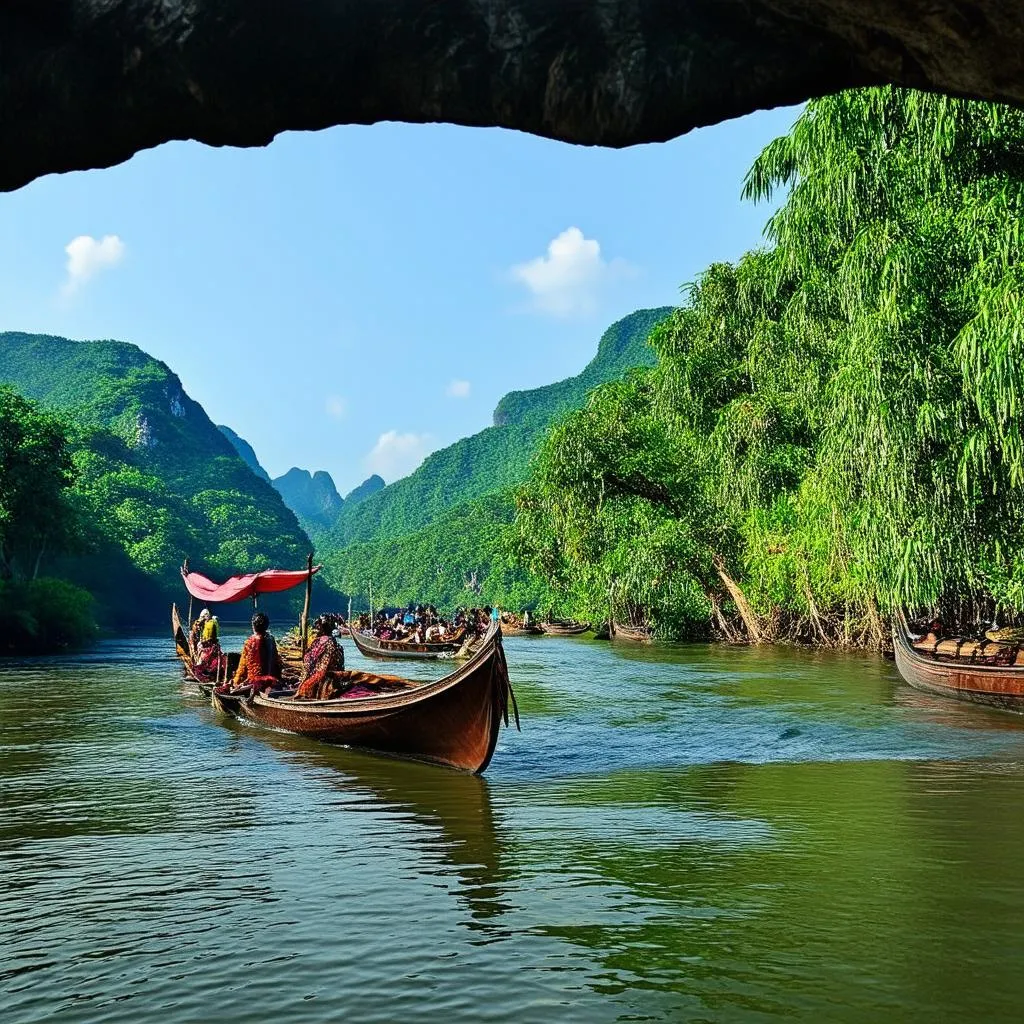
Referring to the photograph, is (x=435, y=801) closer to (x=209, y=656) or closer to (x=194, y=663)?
(x=209, y=656)

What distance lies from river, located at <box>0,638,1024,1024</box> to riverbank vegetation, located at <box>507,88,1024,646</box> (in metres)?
3.57

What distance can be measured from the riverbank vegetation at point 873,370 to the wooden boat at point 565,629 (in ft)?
67.9

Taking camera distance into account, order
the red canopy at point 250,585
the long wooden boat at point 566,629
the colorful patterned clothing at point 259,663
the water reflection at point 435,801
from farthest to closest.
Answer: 1. the long wooden boat at point 566,629
2. the red canopy at point 250,585
3. the colorful patterned clothing at point 259,663
4. the water reflection at point 435,801

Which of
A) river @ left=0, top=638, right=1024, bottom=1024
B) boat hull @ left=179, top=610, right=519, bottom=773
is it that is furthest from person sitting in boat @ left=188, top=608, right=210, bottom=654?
boat hull @ left=179, top=610, right=519, bottom=773

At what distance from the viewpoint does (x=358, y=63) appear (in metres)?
2.47

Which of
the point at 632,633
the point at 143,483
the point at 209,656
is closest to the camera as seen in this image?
the point at 209,656

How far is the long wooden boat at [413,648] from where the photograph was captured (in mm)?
31672

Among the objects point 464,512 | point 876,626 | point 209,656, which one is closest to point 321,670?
point 209,656

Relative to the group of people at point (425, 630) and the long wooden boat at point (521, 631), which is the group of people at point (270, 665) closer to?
the group of people at point (425, 630)

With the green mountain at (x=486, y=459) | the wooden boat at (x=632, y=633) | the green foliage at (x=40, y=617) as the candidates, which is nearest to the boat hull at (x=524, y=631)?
the wooden boat at (x=632, y=633)

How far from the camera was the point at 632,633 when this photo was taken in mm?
41906

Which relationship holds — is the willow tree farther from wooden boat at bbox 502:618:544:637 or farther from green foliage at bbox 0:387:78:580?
wooden boat at bbox 502:618:544:637

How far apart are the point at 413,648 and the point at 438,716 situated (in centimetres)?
2199

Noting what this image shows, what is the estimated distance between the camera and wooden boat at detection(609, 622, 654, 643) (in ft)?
A: 134
